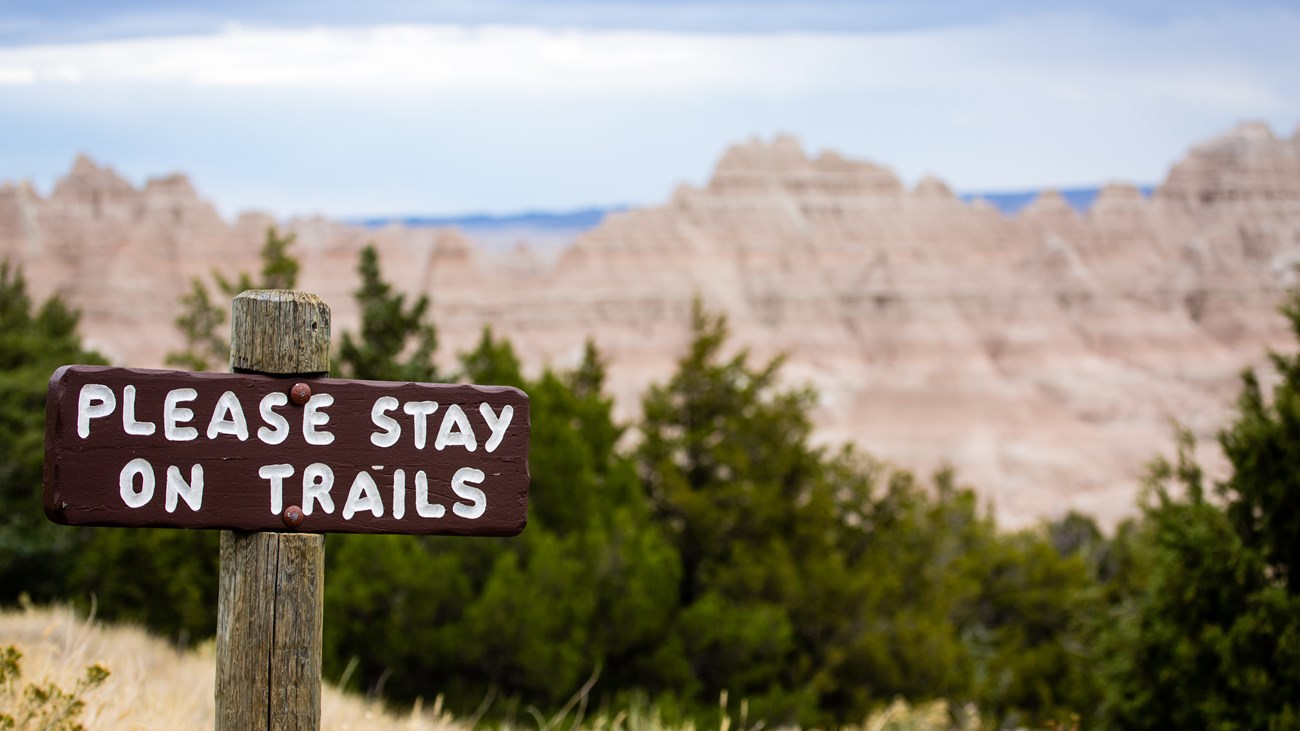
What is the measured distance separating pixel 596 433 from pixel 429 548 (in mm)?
3070

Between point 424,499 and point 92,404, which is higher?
point 92,404

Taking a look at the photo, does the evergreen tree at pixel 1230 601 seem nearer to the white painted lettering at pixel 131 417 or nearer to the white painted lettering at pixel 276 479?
the white painted lettering at pixel 276 479

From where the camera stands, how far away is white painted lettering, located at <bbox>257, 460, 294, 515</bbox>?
108 inches

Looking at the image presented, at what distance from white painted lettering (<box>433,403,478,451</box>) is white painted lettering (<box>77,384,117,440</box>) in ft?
2.42

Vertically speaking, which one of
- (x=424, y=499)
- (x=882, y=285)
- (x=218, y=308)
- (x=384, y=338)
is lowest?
(x=424, y=499)

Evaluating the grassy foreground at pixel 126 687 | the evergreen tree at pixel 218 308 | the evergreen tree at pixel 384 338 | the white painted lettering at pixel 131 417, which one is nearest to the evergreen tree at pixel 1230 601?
the grassy foreground at pixel 126 687

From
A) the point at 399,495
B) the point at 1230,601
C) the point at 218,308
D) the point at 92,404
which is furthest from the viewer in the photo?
the point at 218,308

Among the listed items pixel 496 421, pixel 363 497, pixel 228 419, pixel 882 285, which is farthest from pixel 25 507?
pixel 882 285

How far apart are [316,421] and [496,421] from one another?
1.38ft

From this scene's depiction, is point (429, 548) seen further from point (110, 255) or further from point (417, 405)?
point (110, 255)

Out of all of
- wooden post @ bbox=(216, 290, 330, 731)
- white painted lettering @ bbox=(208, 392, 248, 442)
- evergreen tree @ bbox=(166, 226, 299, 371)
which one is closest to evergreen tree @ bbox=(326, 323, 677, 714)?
evergreen tree @ bbox=(166, 226, 299, 371)

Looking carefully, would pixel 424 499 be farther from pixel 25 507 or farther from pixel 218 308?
pixel 218 308

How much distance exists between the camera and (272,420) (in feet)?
9.04

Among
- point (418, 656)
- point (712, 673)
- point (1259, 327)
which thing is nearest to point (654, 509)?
point (712, 673)
